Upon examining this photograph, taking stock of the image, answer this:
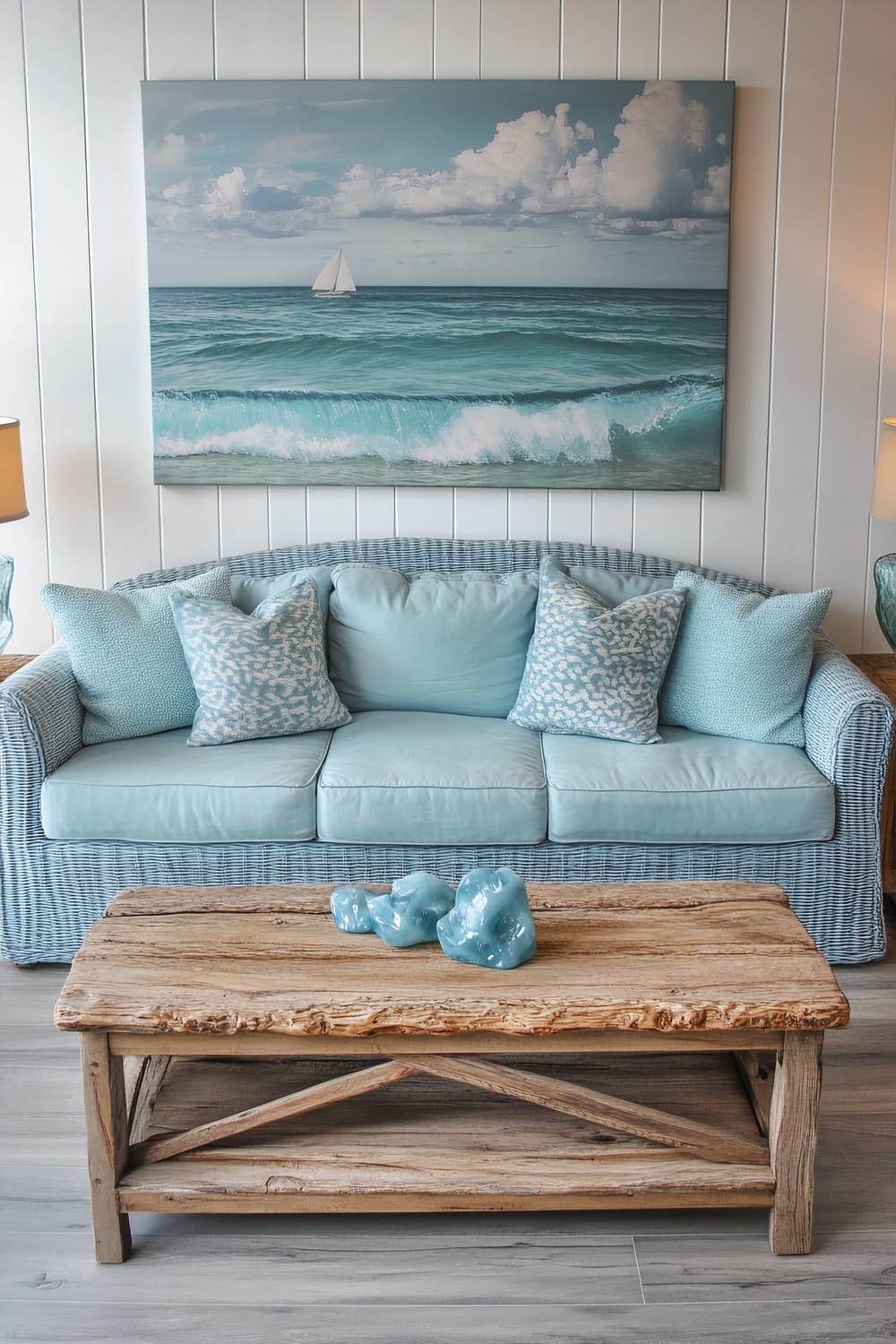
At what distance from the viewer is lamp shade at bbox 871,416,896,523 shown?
314 cm

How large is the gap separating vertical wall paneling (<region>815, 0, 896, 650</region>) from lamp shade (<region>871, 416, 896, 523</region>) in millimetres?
Result: 234

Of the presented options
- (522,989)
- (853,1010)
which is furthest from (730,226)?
(522,989)

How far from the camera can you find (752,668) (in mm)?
2957

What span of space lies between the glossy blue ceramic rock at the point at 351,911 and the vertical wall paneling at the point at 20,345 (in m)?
1.88

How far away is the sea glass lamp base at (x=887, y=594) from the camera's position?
319cm

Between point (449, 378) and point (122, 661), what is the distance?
118 centimetres

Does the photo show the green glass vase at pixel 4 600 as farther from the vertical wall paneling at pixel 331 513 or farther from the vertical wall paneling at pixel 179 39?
the vertical wall paneling at pixel 179 39

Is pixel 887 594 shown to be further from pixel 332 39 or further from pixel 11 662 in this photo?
pixel 11 662

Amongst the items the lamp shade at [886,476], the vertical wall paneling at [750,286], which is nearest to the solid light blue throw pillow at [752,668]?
the lamp shade at [886,476]

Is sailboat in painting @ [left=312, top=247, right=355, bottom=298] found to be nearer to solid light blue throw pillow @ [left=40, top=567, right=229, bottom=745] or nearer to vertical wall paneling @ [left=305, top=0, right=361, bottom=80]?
vertical wall paneling @ [left=305, top=0, right=361, bottom=80]

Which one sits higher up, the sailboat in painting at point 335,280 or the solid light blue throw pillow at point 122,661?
the sailboat in painting at point 335,280

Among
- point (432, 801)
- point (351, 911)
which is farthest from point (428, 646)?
point (351, 911)

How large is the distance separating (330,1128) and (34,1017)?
0.87 meters

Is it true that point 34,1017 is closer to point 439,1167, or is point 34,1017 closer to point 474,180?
point 439,1167
